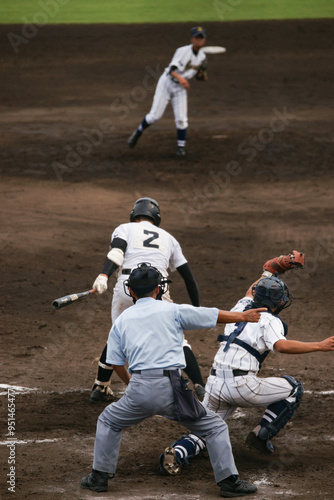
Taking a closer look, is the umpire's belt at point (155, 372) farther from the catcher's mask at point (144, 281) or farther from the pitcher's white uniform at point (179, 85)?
the pitcher's white uniform at point (179, 85)

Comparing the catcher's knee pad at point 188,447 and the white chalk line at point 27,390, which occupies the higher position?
the catcher's knee pad at point 188,447

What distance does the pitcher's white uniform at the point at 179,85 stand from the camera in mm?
14453

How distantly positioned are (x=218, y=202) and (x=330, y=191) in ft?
6.55

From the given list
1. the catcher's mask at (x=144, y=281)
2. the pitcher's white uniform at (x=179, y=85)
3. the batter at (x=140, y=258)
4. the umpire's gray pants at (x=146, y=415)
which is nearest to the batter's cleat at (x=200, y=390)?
the batter at (x=140, y=258)

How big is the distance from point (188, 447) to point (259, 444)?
2.03 feet

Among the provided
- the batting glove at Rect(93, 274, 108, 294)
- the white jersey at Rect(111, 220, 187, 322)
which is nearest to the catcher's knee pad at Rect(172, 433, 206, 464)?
the batting glove at Rect(93, 274, 108, 294)

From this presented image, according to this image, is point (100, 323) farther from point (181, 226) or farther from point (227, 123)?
point (227, 123)

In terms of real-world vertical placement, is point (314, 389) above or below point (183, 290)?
above

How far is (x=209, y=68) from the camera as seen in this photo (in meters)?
22.5

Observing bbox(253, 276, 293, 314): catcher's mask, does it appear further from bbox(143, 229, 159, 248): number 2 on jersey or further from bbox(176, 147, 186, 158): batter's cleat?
bbox(176, 147, 186, 158): batter's cleat

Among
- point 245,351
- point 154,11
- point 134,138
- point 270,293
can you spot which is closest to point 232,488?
point 245,351

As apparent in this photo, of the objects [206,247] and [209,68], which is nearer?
[206,247]

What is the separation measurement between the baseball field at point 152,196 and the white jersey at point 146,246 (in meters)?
1.29

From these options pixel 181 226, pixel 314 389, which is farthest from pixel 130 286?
pixel 181 226
